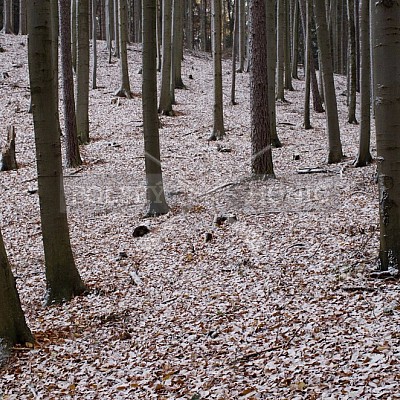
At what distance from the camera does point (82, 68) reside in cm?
1539

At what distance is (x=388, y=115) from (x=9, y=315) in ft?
15.8

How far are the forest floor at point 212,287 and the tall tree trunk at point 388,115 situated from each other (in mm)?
663

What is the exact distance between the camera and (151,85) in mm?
9539

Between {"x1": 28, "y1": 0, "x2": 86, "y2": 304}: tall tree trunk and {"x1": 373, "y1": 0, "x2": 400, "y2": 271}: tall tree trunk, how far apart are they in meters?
3.99

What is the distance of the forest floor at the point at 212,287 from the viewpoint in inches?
183

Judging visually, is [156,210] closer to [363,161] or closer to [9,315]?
[363,161]

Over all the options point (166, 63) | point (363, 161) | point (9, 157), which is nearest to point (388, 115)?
point (363, 161)

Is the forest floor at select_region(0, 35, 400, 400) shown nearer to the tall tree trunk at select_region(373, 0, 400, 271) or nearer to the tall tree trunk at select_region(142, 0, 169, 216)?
the tall tree trunk at select_region(142, 0, 169, 216)

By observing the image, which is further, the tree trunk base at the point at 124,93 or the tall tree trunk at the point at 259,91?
the tree trunk base at the point at 124,93

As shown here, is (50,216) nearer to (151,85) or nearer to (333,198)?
(151,85)

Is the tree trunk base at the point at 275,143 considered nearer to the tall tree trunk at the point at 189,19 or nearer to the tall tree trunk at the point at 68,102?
the tall tree trunk at the point at 68,102

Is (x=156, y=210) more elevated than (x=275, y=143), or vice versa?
(x=275, y=143)

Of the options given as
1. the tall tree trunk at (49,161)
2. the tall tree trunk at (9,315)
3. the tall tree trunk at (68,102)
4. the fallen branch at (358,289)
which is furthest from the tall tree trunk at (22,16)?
the fallen branch at (358,289)

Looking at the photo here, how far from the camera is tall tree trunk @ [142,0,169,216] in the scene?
926 centimetres
